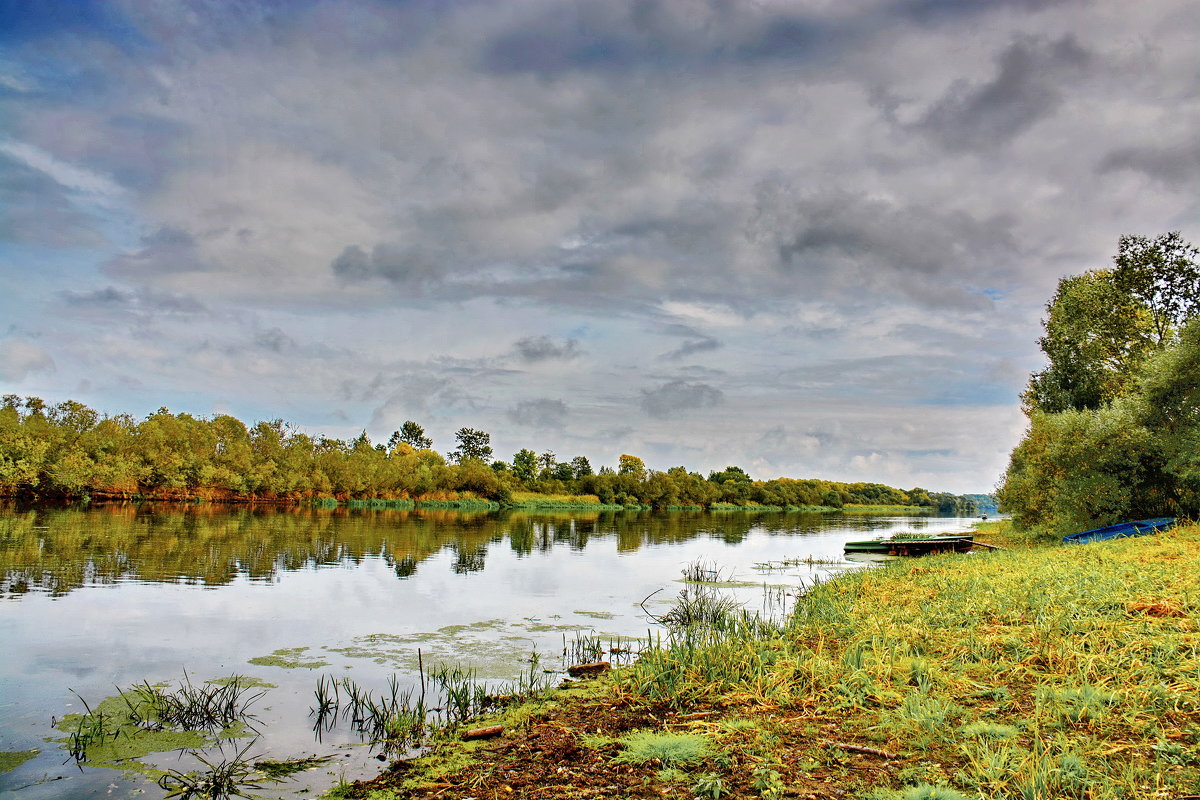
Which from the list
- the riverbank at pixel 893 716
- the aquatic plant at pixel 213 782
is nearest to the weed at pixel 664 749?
the riverbank at pixel 893 716

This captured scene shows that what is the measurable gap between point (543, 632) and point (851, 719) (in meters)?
10.4

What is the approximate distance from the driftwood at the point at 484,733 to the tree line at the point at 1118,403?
1026 inches

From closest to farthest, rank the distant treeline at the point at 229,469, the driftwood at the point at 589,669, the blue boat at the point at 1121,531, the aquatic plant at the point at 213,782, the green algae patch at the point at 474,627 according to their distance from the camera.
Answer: the aquatic plant at the point at 213,782 → the driftwood at the point at 589,669 → the green algae patch at the point at 474,627 → the blue boat at the point at 1121,531 → the distant treeline at the point at 229,469

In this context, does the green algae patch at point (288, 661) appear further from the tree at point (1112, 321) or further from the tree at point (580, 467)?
the tree at point (580, 467)

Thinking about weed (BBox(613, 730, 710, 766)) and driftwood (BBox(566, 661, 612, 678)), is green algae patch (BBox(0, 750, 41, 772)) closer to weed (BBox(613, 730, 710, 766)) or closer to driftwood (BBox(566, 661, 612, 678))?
weed (BBox(613, 730, 710, 766))

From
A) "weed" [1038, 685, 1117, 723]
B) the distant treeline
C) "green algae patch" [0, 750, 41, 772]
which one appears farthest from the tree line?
the distant treeline

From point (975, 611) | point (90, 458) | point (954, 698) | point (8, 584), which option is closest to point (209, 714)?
point (954, 698)

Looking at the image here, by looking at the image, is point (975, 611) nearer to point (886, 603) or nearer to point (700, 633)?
point (886, 603)

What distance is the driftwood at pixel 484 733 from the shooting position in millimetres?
8156

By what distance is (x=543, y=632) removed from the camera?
1639cm

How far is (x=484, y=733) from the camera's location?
26.8ft

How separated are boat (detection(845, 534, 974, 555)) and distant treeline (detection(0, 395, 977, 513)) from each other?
72.3 meters

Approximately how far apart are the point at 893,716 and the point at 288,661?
11.1 m

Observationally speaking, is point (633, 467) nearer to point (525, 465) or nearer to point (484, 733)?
point (525, 465)
